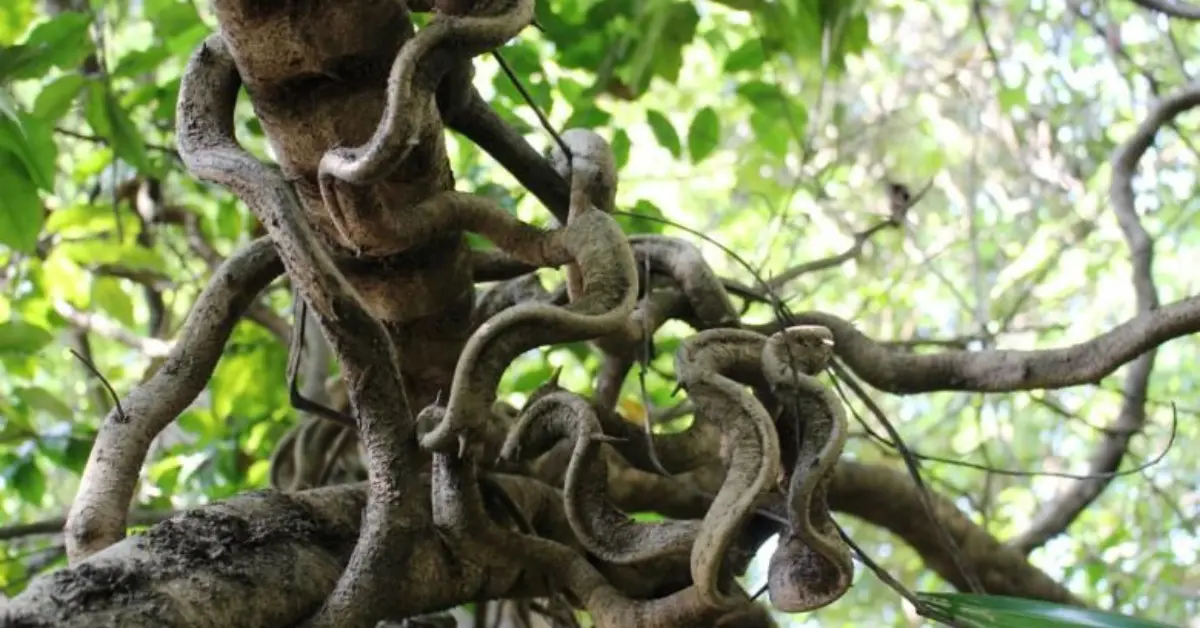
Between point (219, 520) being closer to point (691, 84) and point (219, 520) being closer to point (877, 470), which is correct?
point (877, 470)

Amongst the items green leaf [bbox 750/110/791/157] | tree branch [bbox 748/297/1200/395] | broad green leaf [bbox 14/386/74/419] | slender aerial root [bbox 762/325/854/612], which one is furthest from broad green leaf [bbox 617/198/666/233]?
broad green leaf [bbox 14/386/74/419]

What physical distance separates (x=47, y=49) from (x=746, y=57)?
25.0 inches

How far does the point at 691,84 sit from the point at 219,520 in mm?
2344

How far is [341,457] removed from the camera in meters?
0.97

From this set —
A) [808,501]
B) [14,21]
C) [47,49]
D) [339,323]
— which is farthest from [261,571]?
[14,21]

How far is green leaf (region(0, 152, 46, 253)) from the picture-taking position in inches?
31.4

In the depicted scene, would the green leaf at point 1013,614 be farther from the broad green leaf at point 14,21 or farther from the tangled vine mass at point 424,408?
the broad green leaf at point 14,21

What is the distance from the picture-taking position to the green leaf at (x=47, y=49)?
82cm

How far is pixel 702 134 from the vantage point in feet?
3.66

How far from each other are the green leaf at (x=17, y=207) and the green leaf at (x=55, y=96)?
11 centimetres

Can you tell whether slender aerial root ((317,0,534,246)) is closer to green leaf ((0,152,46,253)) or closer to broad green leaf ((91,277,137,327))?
green leaf ((0,152,46,253))

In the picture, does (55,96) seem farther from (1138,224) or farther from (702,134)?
(1138,224)

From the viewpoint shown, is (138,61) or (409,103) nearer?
(409,103)

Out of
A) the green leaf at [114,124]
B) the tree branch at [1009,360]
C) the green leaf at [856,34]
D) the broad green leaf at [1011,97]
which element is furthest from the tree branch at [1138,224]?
the green leaf at [114,124]
